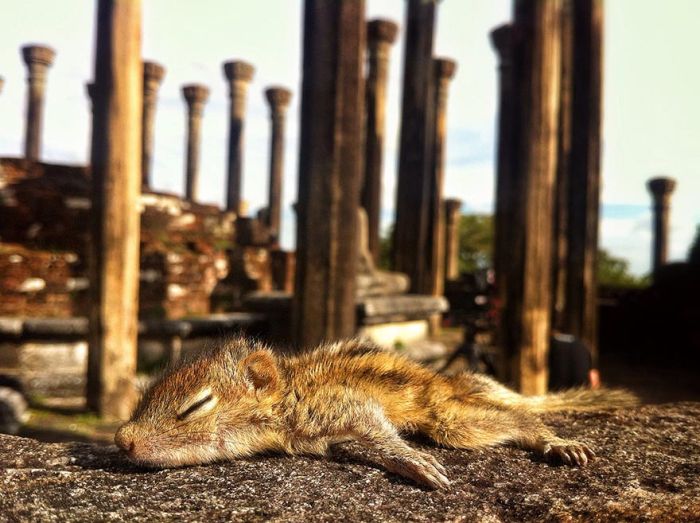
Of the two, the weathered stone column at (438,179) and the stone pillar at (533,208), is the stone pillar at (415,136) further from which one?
the stone pillar at (533,208)

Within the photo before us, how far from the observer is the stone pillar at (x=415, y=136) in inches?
596

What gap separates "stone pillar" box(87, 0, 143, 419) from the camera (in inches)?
298

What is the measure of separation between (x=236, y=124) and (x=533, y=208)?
663 inches

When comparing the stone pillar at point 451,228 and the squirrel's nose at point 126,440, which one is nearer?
the squirrel's nose at point 126,440

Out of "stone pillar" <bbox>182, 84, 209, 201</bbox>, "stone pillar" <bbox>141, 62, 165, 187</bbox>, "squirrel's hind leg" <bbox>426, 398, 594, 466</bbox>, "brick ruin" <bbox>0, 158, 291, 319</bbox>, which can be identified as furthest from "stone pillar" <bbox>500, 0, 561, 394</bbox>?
"stone pillar" <bbox>182, 84, 209, 201</bbox>

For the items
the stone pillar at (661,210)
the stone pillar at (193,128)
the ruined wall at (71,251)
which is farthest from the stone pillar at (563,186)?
the stone pillar at (193,128)

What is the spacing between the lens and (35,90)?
19859mm

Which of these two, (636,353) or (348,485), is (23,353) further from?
(636,353)

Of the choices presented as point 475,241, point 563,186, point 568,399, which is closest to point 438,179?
point 563,186

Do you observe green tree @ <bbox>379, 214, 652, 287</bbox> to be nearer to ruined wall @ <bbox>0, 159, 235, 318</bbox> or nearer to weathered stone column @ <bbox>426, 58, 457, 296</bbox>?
weathered stone column @ <bbox>426, 58, 457, 296</bbox>

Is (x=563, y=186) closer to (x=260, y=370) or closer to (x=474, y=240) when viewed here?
(x=260, y=370)

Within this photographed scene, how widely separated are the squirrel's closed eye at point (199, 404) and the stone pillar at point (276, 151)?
21.5 m

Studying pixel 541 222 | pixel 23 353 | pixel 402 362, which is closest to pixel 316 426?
pixel 402 362

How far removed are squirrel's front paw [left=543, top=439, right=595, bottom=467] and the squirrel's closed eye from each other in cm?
97
